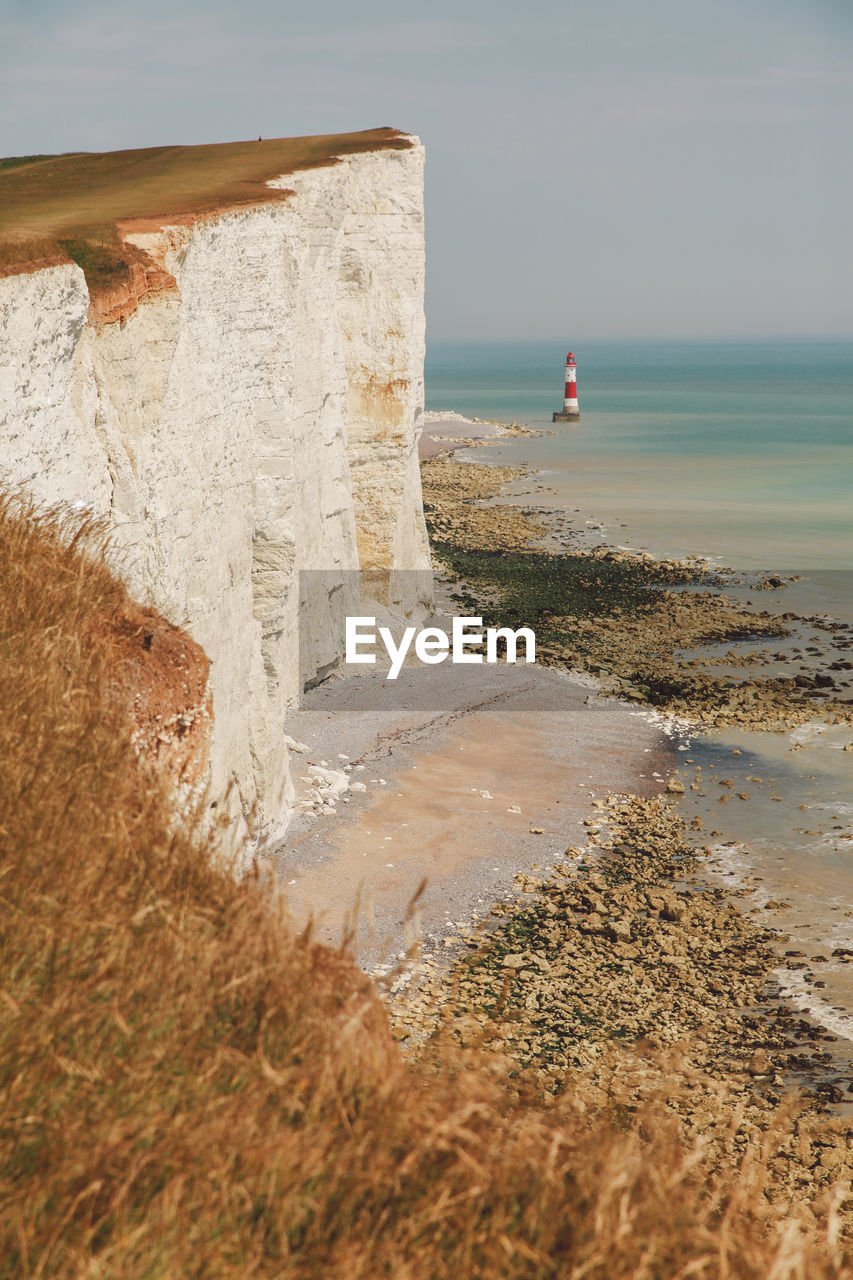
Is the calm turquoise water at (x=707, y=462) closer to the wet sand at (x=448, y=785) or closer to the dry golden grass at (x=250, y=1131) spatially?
the wet sand at (x=448, y=785)

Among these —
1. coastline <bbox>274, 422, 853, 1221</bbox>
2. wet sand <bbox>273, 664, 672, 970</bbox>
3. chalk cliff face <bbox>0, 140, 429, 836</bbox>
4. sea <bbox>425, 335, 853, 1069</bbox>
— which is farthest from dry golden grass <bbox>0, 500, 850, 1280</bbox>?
sea <bbox>425, 335, 853, 1069</bbox>

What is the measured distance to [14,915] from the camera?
2.94 metres

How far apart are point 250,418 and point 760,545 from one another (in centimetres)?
2488

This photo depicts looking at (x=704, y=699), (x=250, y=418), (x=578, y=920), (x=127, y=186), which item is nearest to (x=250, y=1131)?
(x=578, y=920)

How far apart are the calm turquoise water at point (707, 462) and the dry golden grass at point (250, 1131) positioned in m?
29.3

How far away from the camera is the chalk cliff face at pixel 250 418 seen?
8.25m

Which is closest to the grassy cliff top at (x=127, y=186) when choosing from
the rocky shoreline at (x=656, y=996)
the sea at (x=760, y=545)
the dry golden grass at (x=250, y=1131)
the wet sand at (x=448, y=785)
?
the wet sand at (x=448, y=785)

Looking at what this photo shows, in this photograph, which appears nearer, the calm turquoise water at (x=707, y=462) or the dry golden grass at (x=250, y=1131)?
the dry golden grass at (x=250, y=1131)

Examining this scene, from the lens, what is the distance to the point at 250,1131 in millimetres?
2434

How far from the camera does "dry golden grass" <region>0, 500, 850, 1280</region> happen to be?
2.29m

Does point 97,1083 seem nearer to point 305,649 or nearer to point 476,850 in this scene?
point 476,850

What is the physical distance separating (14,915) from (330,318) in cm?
1502

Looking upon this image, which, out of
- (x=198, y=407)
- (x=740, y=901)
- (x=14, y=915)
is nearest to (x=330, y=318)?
(x=198, y=407)

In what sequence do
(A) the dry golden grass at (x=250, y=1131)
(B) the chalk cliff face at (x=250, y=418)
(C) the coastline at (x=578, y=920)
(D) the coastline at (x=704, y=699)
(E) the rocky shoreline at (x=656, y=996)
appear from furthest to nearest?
(D) the coastline at (x=704, y=699)
(B) the chalk cliff face at (x=250, y=418)
(C) the coastline at (x=578, y=920)
(E) the rocky shoreline at (x=656, y=996)
(A) the dry golden grass at (x=250, y=1131)
